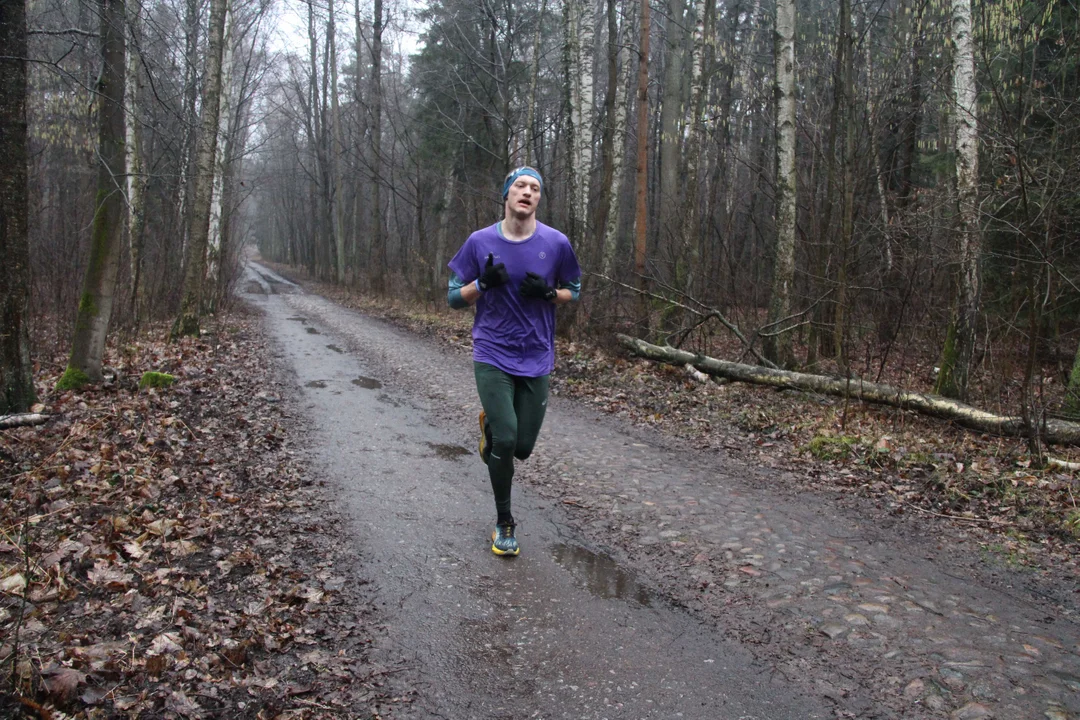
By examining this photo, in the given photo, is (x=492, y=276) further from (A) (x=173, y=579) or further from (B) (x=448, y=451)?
(B) (x=448, y=451)

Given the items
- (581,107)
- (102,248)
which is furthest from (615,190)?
(102,248)

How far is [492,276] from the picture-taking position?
13.7ft

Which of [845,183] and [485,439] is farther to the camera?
[845,183]

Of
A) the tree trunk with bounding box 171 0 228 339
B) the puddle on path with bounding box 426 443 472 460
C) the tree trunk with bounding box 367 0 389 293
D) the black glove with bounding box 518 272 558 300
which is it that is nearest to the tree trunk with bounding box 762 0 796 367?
the puddle on path with bounding box 426 443 472 460

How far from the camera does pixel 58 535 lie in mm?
4449

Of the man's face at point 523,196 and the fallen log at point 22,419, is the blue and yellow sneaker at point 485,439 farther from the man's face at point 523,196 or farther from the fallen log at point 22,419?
the fallen log at point 22,419

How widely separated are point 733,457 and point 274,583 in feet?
15.4

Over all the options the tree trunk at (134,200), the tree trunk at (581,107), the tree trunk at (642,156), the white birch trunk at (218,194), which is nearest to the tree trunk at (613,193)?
the tree trunk at (581,107)

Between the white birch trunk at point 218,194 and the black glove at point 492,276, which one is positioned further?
the white birch trunk at point 218,194

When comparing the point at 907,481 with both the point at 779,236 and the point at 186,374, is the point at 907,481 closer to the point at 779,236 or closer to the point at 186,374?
the point at 779,236

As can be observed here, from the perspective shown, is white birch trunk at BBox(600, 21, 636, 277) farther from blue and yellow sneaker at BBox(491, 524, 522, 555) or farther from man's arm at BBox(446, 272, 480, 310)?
blue and yellow sneaker at BBox(491, 524, 522, 555)

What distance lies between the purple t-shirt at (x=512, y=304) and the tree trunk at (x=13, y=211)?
16.4 ft

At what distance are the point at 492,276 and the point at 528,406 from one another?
0.87m

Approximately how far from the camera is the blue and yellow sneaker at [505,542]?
450 cm
